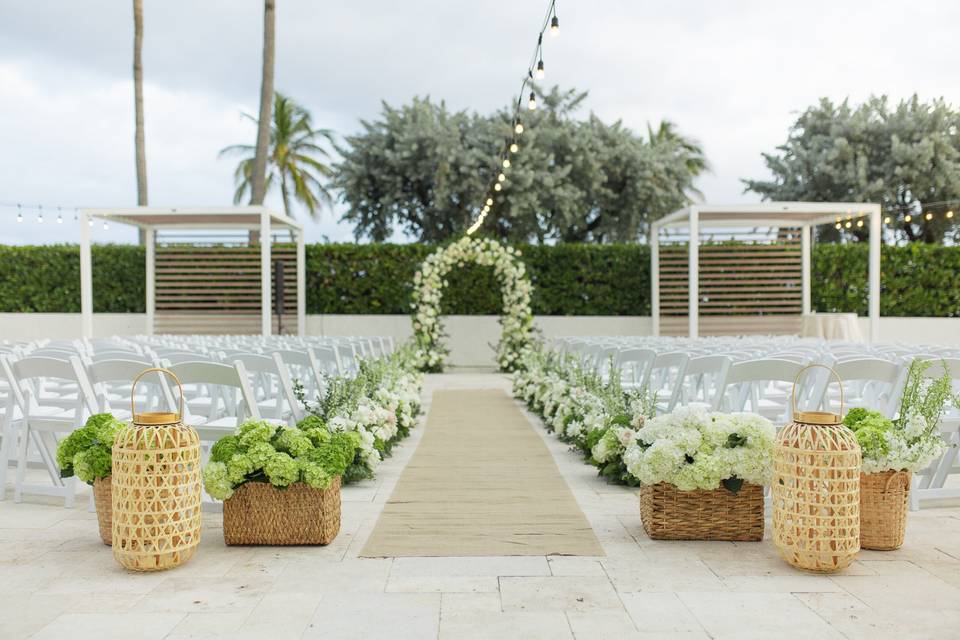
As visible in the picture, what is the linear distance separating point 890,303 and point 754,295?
287 centimetres

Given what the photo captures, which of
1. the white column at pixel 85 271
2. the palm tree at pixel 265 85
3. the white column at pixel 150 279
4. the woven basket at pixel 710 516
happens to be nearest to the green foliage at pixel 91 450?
the woven basket at pixel 710 516

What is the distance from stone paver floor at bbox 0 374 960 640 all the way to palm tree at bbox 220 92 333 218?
26.6m

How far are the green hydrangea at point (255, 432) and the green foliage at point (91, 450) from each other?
0.49 metres

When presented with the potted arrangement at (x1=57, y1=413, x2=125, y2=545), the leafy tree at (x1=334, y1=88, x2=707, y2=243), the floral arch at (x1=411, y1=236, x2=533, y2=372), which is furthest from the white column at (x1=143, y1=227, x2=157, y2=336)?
the potted arrangement at (x1=57, y1=413, x2=125, y2=545)

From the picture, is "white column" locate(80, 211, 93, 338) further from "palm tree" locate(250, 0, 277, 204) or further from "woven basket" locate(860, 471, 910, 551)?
"woven basket" locate(860, 471, 910, 551)

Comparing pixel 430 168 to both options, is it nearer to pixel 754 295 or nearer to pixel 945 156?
pixel 754 295

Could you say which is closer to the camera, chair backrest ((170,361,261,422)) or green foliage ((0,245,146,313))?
chair backrest ((170,361,261,422))

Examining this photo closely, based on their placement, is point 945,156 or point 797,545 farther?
point 945,156

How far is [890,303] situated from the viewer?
15.8 metres

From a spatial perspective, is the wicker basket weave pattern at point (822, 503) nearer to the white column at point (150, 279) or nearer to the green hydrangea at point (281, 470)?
the green hydrangea at point (281, 470)

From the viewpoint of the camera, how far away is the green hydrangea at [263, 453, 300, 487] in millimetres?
3451

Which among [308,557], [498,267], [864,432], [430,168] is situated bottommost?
[308,557]

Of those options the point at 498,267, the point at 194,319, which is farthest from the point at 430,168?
the point at 194,319

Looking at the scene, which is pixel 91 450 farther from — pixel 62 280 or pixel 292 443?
pixel 62 280
